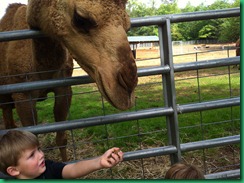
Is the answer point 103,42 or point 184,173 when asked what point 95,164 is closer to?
point 184,173

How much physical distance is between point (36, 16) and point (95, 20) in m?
0.92

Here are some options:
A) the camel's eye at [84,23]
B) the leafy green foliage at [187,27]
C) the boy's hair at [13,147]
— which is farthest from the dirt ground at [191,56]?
the leafy green foliage at [187,27]

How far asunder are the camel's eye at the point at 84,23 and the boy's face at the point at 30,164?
1015mm

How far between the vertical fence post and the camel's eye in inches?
24.0

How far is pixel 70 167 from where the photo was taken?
2221mm

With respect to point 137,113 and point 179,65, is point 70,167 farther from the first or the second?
point 179,65

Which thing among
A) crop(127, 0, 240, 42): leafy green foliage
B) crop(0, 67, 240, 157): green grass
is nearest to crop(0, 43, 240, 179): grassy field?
crop(0, 67, 240, 157): green grass

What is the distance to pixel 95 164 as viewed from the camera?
6.63 ft

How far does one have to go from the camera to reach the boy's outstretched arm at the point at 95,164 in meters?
1.92

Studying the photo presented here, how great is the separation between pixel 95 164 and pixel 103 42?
0.93 metres

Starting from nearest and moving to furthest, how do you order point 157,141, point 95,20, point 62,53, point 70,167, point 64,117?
point 70,167
point 95,20
point 62,53
point 64,117
point 157,141

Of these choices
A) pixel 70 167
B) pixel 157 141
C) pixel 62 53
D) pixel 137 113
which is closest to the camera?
pixel 70 167

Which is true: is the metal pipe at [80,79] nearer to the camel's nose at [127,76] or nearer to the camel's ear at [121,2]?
the camel's nose at [127,76]

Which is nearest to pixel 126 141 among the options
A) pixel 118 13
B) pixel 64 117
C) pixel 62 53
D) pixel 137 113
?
pixel 64 117
